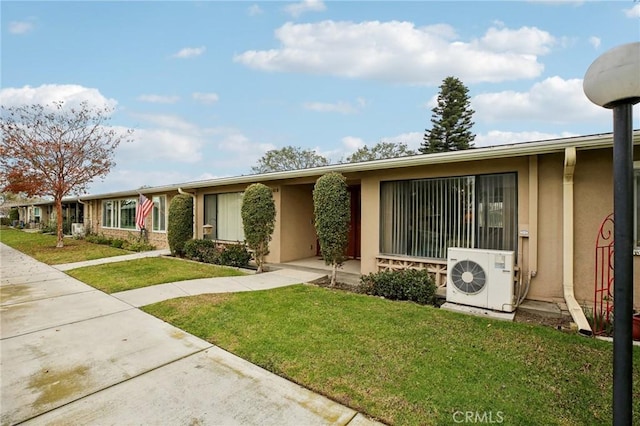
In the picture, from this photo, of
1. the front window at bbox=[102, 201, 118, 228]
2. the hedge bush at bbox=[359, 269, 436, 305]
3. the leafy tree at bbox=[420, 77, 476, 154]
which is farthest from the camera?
the leafy tree at bbox=[420, 77, 476, 154]

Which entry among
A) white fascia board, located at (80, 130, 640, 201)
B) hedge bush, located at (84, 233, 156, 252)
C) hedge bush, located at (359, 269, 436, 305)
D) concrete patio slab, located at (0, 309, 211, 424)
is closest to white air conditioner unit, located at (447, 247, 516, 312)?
hedge bush, located at (359, 269, 436, 305)

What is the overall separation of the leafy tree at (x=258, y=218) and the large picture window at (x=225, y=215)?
7.36ft

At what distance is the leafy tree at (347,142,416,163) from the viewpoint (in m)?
31.5

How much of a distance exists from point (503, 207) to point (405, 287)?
2.21m

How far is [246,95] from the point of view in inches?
579

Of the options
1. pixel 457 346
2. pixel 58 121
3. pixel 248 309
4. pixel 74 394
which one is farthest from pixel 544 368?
pixel 58 121

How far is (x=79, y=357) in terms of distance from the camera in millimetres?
3303

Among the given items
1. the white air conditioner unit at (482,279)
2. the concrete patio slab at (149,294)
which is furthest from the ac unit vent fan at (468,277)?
the concrete patio slab at (149,294)

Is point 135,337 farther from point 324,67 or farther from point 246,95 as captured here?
point 246,95

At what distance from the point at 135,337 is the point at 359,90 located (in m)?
14.6

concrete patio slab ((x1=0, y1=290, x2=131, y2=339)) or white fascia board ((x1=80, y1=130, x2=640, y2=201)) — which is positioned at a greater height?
white fascia board ((x1=80, y1=130, x2=640, y2=201))

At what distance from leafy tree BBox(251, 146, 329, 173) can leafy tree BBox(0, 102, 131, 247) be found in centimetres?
2113

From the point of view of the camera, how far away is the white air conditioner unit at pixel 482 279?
4645mm

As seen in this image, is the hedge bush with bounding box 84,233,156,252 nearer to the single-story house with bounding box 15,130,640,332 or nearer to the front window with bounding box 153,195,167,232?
the front window with bounding box 153,195,167,232
